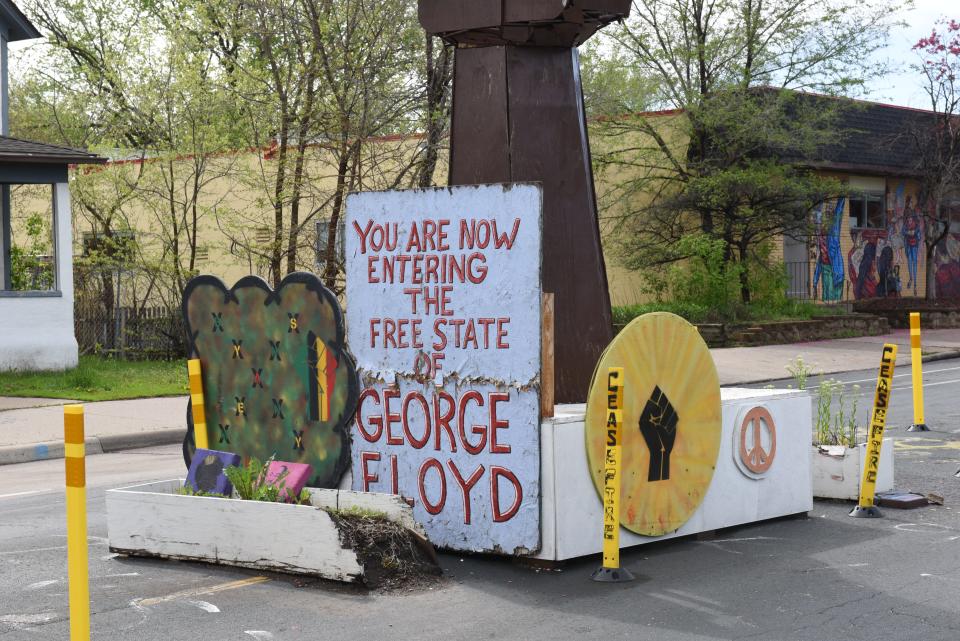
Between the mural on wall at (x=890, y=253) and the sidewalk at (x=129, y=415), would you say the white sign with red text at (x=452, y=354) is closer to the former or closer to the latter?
the sidewalk at (x=129, y=415)

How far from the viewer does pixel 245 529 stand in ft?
22.1

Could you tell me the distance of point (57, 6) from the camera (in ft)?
132

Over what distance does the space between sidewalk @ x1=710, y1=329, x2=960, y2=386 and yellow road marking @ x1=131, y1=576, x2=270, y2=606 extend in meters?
14.1

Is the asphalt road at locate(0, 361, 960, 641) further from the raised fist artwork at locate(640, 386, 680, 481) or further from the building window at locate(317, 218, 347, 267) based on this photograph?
the building window at locate(317, 218, 347, 267)

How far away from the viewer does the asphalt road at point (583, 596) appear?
566 centimetres

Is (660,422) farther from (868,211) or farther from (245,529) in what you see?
(868,211)

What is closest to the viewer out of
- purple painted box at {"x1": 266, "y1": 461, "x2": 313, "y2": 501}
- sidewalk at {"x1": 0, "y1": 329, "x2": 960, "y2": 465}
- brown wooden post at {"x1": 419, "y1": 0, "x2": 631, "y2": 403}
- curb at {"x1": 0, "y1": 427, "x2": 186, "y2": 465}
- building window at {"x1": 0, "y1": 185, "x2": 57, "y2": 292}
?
purple painted box at {"x1": 266, "y1": 461, "x2": 313, "y2": 501}

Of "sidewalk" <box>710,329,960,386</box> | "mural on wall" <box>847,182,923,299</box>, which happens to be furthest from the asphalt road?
"mural on wall" <box>847,182,923,299</box>

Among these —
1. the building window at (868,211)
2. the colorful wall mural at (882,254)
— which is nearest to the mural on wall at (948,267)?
the colorful wall mural at (882,254)

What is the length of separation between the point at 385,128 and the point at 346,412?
14.0 metres

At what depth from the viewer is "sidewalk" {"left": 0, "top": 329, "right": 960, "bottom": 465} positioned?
13.5 metres

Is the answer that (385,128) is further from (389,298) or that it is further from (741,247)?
(389,298)

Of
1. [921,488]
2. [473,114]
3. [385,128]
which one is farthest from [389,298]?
[385,128]

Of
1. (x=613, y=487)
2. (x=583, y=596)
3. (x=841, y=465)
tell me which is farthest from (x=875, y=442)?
(x=583, y=596)
